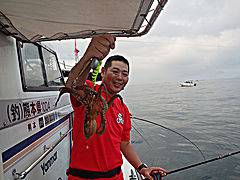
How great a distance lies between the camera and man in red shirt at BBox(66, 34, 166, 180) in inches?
68.8

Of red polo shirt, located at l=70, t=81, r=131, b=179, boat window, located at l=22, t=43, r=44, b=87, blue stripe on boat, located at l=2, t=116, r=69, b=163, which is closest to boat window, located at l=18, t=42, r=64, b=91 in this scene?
boat window, located at l=22, t=43, r=44, b=87

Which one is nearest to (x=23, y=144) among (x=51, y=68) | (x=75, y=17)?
(x=75, y=17)

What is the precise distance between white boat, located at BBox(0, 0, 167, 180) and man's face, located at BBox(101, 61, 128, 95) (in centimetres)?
34

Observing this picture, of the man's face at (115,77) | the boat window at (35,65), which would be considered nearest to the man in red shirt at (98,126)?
the man's face at (115,77)

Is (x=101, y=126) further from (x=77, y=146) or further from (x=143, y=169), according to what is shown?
(x=143, y=169)

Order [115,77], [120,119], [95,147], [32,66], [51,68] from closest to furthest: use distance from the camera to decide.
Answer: [95,147], [115,77], [120,119], [32,66], [51,68]

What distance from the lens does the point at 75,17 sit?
71.5 inches

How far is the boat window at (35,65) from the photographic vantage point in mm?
2520

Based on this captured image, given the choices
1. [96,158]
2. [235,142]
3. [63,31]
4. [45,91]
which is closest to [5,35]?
[63,31]

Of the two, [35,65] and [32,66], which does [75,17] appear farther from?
[35,65]

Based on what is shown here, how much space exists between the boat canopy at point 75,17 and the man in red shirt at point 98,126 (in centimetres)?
20

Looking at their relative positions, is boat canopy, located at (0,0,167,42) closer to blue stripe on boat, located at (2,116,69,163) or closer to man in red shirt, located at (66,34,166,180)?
man in red shirt, located at (66,34,166,180)

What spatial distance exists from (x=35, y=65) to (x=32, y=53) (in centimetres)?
16

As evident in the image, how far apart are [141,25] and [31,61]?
1.52 meters
